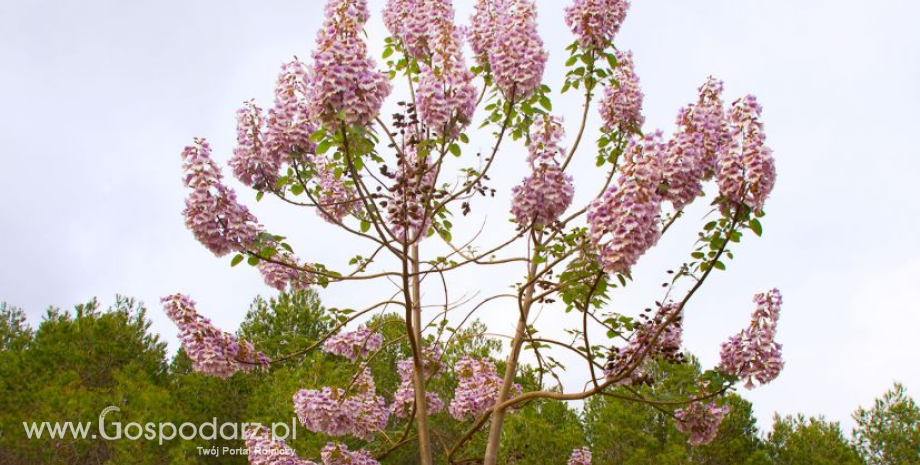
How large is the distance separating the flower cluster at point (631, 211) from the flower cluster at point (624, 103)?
7.65 feet

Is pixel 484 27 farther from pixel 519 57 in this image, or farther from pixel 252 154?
pixel 252 154

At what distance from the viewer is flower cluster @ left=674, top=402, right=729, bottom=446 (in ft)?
24.6

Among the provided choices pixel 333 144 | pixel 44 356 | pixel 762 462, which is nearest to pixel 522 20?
pixel 333 144

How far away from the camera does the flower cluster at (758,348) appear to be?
6918 mm

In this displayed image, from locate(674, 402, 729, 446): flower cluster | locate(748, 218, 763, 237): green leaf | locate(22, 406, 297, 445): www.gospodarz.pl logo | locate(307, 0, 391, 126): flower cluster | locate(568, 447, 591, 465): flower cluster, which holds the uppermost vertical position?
locate(22, 406, 297, 445): www.gospodarz.pl logo

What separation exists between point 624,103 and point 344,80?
3.12 m

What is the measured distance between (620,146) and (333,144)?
305 cm

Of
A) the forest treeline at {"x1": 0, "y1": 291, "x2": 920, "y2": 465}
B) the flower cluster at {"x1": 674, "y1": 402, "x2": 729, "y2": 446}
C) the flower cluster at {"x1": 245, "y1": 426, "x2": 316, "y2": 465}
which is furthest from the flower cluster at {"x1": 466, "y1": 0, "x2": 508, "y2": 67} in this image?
the forest treeline at {"x1": 0, "y1": 291, "x2": 920, "y2": 465}

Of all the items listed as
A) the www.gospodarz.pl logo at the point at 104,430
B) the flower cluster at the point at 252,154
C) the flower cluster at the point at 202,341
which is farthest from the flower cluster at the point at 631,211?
the www.gospodarz.pl logo at the point at 104,430

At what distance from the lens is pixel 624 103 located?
780cm

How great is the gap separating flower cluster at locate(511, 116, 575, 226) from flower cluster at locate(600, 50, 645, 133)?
4.92 feet

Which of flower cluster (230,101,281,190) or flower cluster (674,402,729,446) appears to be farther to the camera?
flower cluster (674,402,729,446)

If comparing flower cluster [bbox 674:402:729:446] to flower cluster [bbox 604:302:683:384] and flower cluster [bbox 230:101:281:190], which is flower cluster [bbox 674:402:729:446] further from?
flower cluster [bbox 230:101:281:190]

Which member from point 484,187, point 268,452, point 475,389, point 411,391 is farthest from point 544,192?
point 268,452
